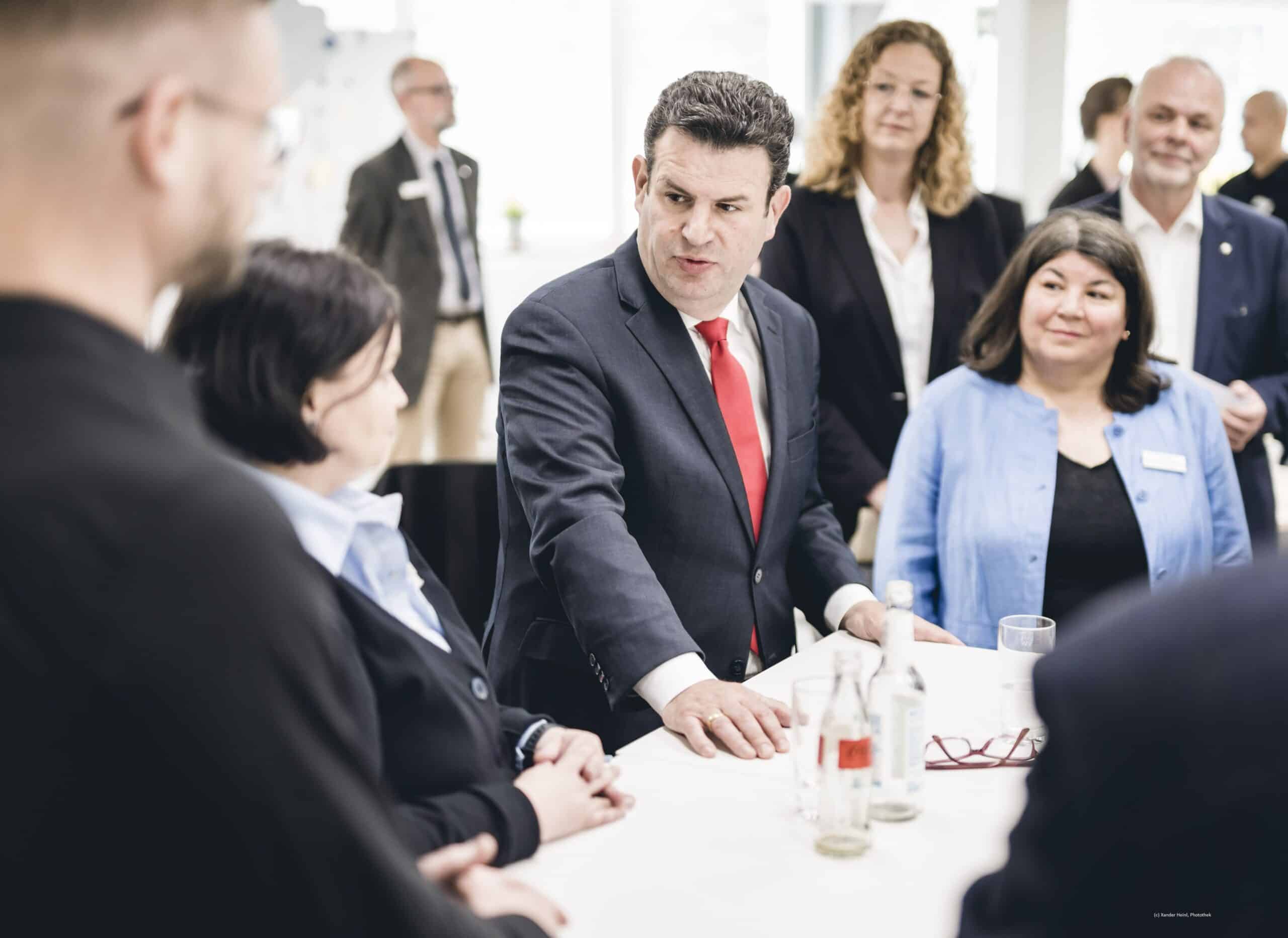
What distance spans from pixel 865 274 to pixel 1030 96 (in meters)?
4.01

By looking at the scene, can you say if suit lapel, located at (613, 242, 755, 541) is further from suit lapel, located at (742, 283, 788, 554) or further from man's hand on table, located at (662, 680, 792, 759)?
man's hand on table, located at (662, 680, 792, 759)

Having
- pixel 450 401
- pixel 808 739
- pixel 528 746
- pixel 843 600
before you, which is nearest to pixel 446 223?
pixel 450 401

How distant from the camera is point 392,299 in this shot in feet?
4.68

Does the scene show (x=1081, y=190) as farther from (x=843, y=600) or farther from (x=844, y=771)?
(x=844, y=771)

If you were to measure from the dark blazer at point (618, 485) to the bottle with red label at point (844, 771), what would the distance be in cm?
52

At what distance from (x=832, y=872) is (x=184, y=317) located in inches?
35.9

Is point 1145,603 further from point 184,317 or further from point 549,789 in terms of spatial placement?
point 184,317

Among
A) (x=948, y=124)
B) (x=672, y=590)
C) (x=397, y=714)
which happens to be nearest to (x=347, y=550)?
(x=397, y=714)

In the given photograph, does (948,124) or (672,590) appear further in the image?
(948,124)

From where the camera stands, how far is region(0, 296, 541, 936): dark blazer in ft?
1.91

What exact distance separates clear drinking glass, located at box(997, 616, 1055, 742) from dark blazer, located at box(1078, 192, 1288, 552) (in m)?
1.36

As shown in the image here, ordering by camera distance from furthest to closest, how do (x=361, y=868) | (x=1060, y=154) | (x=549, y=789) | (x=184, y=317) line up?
(x=1060, y=154) → (x=549, y=789) → (x=184, y=317) → (x=361, y=868)

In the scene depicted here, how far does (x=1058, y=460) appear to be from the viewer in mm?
2533

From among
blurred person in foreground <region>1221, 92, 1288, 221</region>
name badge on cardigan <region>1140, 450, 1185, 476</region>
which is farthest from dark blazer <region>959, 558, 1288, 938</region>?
blurred person in foreground <region>1221, 92, 1288, 221</region>
